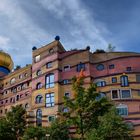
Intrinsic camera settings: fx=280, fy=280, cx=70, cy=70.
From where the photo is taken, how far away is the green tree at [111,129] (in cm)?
1895

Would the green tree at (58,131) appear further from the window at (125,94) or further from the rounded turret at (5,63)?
the rounded turret at (5,63)

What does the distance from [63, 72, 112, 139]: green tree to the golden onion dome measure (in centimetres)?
2184

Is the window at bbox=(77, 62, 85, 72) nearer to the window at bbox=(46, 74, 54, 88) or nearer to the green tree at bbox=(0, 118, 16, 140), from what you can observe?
the window at bbox=(46, 74, 54, 88)

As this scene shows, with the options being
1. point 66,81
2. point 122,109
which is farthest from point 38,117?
point 122,109

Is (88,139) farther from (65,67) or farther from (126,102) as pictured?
(65,67)

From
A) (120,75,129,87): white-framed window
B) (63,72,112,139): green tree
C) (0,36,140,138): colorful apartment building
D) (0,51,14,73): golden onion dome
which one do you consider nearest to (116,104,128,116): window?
(0,36,140,138): colorful apartment building

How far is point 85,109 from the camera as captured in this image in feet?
62.4

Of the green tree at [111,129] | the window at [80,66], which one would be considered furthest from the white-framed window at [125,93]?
the green tree at [111,129]

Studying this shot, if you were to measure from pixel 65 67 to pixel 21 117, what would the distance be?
22.2 ft

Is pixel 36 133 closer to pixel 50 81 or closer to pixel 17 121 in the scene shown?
pixel 17 121

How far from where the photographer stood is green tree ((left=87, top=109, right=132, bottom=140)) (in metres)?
19.0

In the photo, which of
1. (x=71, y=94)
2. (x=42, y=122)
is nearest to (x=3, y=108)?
(x=42, y=122)

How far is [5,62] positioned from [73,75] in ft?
49.0

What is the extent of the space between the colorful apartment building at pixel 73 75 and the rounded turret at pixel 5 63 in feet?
28.1
